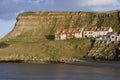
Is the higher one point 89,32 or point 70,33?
point 89,32

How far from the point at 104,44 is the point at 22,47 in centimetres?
2530

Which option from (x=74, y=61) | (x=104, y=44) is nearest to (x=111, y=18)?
(x=104, y=44)

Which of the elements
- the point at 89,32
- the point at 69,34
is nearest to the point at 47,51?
the point at 69,34

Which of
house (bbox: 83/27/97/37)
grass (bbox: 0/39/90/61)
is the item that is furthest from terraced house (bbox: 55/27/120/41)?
grass (bbox: 0/39/90/61)

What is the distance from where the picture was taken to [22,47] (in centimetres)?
15500

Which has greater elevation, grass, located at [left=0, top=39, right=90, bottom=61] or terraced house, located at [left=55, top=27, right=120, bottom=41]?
terraced house, located at [left=55, top=27, right=120, bottom=41]

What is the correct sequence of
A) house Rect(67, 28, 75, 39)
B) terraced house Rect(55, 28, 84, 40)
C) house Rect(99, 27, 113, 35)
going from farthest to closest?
terraced house Rect(55, 28, 84, 40) → house Rect(67, 28, 75, 39) → house Rect(99, 27, 113, 35)

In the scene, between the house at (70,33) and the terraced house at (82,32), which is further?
the house at (70,33)

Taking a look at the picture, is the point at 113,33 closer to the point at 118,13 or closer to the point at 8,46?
the point at 118,13

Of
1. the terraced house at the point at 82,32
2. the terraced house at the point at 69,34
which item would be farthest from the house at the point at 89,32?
the terraced house at the point at 69,34

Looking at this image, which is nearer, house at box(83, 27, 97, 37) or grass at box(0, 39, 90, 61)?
grass at box(0, 39, 90, 61)

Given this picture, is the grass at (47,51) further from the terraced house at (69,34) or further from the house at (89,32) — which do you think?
the house at (89,32)

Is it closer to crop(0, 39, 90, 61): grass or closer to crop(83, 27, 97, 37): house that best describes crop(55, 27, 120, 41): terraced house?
crop(83, 27, 97, 37): house

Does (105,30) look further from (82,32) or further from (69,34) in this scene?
(69,34)
